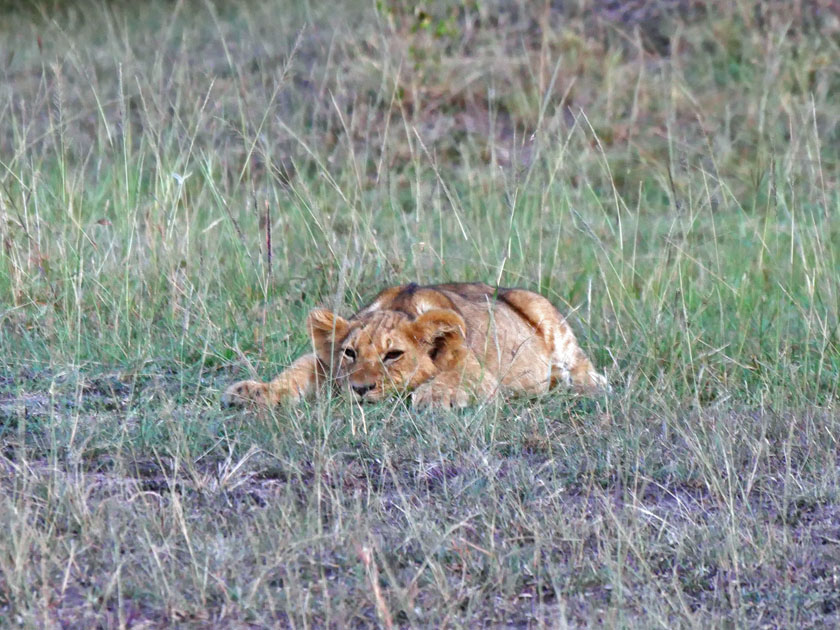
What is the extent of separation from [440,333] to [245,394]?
87 cm

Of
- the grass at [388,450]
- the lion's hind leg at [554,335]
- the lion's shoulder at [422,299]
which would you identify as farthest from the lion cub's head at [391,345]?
the lion's hind leg at [554,335]

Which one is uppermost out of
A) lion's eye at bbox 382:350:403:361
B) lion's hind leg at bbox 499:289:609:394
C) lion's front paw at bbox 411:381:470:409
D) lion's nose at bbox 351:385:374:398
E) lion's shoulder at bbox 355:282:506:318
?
lion's shoulder at bbox 355:282:506:318

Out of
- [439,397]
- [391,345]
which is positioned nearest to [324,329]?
[391,345]

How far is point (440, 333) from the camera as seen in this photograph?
5.09 meters

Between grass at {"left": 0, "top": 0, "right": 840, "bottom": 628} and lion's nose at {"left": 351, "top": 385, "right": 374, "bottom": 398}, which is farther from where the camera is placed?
lion's nose at {"left": 351, "top": 385, "right": 374, "bottom": 398}

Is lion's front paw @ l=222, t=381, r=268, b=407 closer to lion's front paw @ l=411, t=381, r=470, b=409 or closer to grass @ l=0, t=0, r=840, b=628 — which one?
grass @ l=0, t=0, r=840, b=628

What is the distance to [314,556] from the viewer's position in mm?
3199

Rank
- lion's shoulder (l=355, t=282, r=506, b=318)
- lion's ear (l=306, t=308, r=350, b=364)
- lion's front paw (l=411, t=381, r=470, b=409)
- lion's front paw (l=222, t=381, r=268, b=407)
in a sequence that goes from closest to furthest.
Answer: lion's front paw (l=222, t=381, r=268, b=407) → lion's front paw (l=411, t=381, r=470, b=409) → lion's ear (l=306, t=308, r=350, b=364) → lion's shoulder (l=355, t=282, r=506, b=318)

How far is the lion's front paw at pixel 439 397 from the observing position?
4.76 metres

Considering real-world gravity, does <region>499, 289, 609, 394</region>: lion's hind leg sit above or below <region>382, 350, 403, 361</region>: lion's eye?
below

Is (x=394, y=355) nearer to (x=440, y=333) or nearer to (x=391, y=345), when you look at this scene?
(x=391, y=345)

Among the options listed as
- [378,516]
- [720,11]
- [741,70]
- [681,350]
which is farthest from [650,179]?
[378,516]

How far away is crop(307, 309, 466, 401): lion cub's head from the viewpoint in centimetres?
490

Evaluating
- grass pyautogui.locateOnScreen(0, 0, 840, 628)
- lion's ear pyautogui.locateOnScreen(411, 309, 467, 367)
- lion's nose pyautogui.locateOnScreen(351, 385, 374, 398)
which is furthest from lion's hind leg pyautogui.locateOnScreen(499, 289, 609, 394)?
lion's nose pyautogui.locateOnScreen(351, 385, 374, 398)
